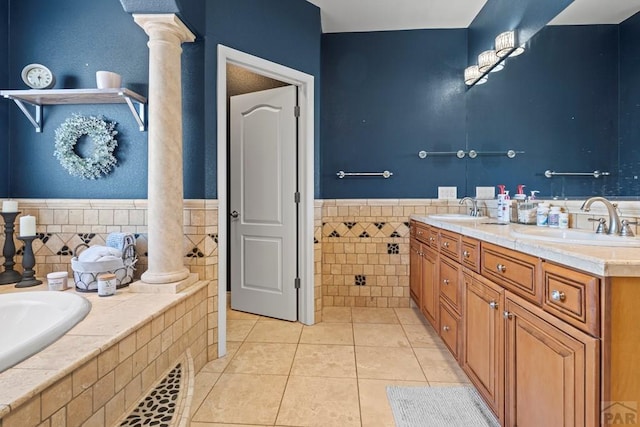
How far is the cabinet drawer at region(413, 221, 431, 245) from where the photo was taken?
2.49m

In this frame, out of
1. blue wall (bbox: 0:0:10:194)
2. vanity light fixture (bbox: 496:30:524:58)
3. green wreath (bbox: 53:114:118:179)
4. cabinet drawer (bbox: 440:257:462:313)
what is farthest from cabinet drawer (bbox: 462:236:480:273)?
blue wall (bbox: 0:0:10:194)

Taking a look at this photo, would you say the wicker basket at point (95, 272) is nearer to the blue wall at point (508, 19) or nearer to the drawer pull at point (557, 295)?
the drawer pull at point (557, 295)

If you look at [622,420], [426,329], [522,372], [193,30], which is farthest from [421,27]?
[622,420]

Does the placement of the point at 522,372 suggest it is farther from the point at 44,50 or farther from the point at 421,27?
the point at 44,50

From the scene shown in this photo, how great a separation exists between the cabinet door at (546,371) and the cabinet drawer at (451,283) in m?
0.53

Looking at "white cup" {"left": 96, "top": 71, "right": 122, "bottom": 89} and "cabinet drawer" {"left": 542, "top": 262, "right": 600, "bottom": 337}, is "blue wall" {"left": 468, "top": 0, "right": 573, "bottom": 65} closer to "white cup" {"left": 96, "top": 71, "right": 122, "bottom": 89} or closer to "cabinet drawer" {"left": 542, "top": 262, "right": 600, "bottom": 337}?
"cabinet drawer" {"left": 542, "top": 262, "right": 600, "bottom": 337}

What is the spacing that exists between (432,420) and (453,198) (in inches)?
80.4

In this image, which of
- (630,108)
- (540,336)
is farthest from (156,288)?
(630,108)

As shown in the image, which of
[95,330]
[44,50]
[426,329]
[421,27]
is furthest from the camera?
[421,27]

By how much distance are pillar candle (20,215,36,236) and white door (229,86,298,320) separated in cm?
137

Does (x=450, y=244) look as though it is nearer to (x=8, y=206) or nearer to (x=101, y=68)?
(x=101, y=68)

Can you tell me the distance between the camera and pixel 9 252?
209cm

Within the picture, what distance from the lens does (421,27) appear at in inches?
119

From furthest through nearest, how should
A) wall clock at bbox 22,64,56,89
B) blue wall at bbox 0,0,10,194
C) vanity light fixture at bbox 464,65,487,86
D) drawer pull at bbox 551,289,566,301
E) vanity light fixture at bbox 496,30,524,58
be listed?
1. vanity light fixture at bbox 464,65,487,86
2. vanity light fixture at bbox 496,30,524,58
3. blue wall at bbox 0,0,10,194
4. wall clock at bbox 22,64,56,89
5. drawer pull at bbox 551,289,566,301
